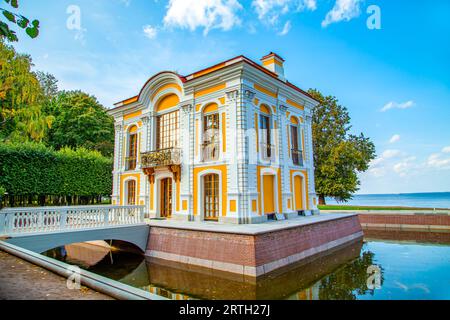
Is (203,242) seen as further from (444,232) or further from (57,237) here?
(444,232)

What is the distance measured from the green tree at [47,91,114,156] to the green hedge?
216 inches

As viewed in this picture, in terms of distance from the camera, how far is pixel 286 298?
6711 mm

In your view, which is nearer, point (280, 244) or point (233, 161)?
point (280, 244)

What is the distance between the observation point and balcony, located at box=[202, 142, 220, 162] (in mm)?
12625

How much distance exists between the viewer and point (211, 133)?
12930 mm

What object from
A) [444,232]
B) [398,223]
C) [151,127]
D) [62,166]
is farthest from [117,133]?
[444,232]

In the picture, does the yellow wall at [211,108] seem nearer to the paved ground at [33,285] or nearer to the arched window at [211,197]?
the arched window at [211,197]

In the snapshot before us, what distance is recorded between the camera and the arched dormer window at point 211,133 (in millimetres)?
12695

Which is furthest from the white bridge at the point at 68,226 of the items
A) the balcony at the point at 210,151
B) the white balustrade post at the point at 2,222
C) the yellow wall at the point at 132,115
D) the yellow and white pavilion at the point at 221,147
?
the yellow wall at the point at 132,115

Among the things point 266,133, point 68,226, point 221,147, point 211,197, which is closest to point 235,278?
point 211,197

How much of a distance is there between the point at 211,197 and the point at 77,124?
19643 mm

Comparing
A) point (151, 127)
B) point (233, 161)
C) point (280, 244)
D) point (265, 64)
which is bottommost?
point (280, 244)

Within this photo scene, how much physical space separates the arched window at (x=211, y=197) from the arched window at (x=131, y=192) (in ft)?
18.5

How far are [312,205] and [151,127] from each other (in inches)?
400
